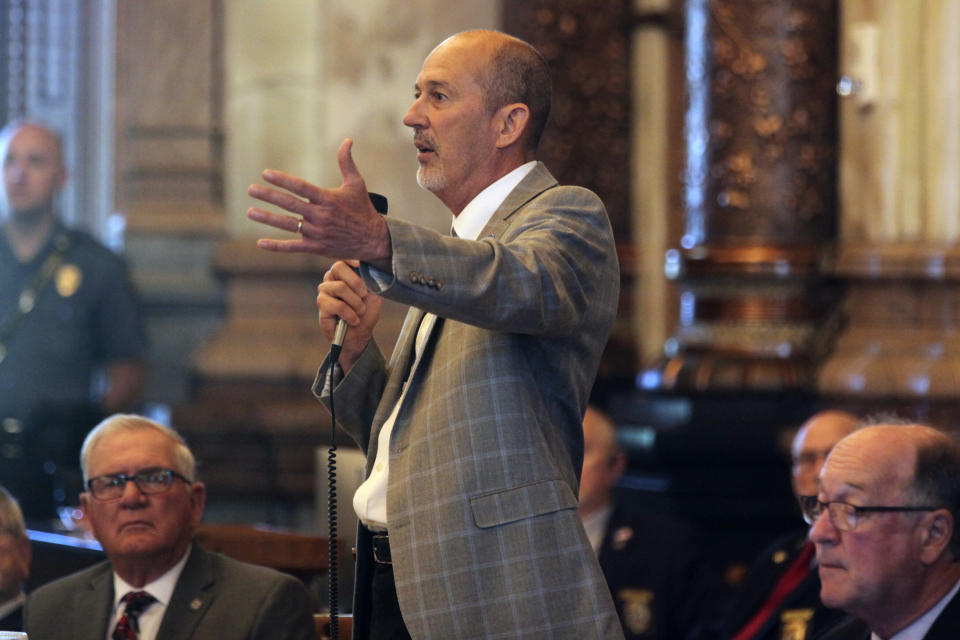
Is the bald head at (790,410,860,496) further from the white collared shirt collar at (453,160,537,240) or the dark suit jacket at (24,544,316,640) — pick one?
the white collared shirt collar at (453,160,537,240)

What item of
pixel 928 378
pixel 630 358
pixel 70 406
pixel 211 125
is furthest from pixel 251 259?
pixel 928 378

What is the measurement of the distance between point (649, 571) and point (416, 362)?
222 cm

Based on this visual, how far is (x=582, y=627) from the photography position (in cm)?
254

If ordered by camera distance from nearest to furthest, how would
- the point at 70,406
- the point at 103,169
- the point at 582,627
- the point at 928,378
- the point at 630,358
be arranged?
the point at 582,627 → the point at 928,378 → the point at 70,406 → the point at 630,358 → the point at 103,169

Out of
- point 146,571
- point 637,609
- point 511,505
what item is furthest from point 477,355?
point 637,609

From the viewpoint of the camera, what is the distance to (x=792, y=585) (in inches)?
164

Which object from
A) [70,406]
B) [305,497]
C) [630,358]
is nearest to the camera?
[70,406]

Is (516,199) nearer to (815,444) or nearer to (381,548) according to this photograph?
(381,548)

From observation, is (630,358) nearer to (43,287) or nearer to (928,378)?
(928,378)

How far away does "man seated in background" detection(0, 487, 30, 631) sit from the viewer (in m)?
3.61

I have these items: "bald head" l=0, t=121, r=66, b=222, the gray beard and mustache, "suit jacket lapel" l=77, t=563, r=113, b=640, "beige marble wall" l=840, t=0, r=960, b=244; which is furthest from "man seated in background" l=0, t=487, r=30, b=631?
"beige marble wall" l=840, t=0, r=960, b=244

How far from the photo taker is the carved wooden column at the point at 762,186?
5730 mm

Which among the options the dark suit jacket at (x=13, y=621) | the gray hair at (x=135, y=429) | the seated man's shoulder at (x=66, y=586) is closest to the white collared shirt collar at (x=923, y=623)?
the gray hair at (x=135, y=429)

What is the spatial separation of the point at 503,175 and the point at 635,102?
4.95 meters
